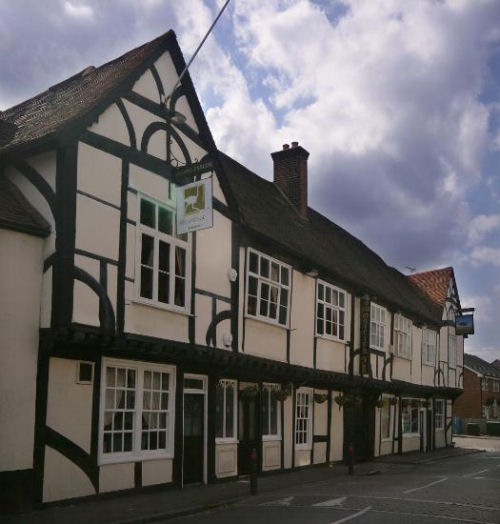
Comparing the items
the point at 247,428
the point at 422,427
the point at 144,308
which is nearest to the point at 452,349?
the point at 422,427

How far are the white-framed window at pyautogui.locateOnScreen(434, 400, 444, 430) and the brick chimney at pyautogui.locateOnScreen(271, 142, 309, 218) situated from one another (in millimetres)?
13817

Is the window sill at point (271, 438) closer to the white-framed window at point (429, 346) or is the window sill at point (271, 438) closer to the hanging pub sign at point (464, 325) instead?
the white-framed window at point (429, 346)

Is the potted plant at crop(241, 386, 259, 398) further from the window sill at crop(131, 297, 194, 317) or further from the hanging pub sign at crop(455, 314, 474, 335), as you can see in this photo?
the hanging pub sign at crop(455, 314, 474, 335)

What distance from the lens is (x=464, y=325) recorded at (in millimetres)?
36156

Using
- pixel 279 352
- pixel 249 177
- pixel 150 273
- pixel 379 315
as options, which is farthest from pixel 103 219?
pixel 379 315

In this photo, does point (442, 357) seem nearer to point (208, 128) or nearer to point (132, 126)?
point (208, 128)

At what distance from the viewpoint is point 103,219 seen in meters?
12.2

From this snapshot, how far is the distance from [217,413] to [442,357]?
20.1 metres

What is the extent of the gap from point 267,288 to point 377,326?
8.22 m

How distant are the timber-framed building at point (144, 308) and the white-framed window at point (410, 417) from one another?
736 cm

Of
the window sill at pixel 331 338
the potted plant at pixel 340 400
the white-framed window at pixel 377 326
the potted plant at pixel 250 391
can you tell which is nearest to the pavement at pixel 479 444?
the white-framed window at pixel 377 326

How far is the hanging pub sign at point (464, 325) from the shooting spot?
35719mm

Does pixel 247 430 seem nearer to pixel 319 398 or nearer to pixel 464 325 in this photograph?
pixel 319 398

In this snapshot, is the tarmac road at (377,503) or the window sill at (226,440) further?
the window sill at (226,440)
